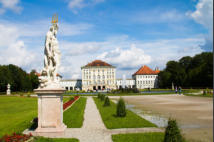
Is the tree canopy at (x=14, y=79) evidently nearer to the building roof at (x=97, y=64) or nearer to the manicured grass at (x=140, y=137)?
the building roof at (x=97, y=64)

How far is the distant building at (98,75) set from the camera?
116m

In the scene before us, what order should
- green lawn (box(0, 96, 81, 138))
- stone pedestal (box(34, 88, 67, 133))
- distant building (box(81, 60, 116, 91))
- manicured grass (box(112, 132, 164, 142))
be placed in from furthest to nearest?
distant building (box(81, 60, 116, 91)), green lawn (box(0, 96, 81, 138)), stone pedestal (box(34, 88, 67, 133)), manicured grass (box(112, 132, 164, 142))

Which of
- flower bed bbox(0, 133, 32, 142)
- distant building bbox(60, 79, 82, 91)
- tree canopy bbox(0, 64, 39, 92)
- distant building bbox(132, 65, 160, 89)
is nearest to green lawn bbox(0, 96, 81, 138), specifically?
flower bed bbox(0, 133, 32, 142)

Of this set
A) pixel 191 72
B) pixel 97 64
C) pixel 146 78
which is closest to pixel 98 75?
pixel 97 64

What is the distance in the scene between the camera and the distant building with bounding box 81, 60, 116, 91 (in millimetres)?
115562

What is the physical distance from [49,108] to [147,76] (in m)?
118

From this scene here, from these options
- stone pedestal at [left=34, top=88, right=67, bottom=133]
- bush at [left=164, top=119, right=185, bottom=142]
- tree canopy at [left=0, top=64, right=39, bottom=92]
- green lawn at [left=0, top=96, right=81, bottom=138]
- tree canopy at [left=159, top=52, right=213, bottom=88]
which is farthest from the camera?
tree canopy at [left=0, top=64, right=39, bottom=92]

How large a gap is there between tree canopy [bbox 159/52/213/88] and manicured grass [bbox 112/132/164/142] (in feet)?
166

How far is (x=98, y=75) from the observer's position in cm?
11669

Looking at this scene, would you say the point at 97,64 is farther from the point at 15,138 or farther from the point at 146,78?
the point at 15,138

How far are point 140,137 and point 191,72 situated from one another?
60.5 metres

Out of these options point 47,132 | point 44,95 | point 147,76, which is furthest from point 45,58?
point 147,76

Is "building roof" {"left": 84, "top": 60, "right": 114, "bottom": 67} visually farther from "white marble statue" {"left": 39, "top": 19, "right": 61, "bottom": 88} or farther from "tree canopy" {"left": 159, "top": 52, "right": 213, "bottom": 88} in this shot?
"white marble statue" {"left": 39, "top": 19, "right": 61, "bottom": 88}

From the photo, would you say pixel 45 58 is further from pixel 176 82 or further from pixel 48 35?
pixel 176 82
